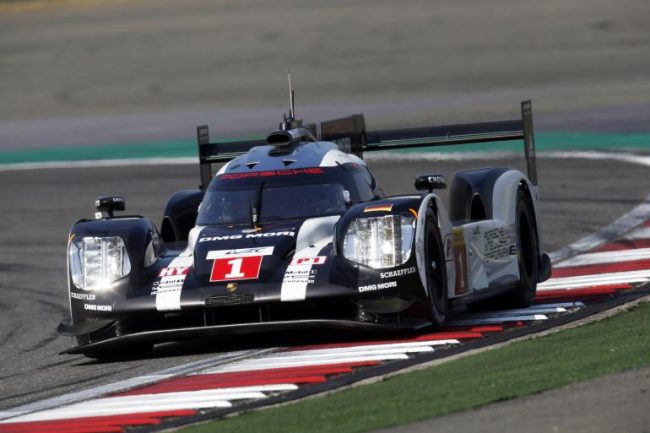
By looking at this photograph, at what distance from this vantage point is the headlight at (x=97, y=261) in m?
11.1

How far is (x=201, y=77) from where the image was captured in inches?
1371

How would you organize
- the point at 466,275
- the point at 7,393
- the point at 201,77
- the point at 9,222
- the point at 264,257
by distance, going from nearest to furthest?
the point at 7,393
the point at 264,257
the point at 466,275
the point at 9,222
the point at 201,77

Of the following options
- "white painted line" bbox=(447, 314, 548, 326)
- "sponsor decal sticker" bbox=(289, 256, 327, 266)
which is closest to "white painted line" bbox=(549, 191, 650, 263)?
"white painted line" bbox=(447, 314, 548, 326)

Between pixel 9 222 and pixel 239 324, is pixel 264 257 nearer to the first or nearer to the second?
pixel 239 324

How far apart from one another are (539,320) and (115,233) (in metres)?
3.05

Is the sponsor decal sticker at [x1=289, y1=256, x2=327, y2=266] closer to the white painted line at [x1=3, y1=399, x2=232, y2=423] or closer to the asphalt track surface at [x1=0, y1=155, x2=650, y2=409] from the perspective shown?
the asphalt track surface at [x1=0, y1=155, x2=650, y2=409]

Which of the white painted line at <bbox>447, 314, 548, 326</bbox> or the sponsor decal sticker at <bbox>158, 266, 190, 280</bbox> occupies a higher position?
the sponsor decal sticker at <bbox>158, 266, 190, 280</bbox>

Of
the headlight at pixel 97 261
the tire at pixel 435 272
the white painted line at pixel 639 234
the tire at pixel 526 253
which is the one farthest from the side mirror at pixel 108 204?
the white painted line at pixel 639 234

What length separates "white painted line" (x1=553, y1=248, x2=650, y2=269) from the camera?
50.4ft

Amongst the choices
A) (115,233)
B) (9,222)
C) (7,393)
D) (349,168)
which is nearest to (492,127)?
(349,168)

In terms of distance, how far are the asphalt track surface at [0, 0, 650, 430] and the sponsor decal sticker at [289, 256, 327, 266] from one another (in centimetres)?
427

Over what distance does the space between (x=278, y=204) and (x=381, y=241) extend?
49.9 inches

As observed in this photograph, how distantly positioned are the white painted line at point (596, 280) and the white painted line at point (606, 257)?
2.92ft

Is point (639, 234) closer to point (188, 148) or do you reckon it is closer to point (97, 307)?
point (97, 307)
